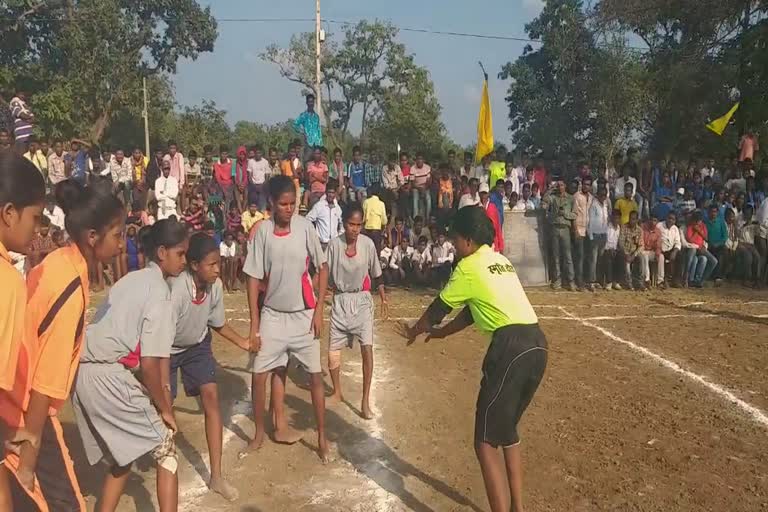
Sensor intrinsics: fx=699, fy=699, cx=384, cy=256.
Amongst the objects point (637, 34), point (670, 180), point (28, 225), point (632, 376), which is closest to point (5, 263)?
point (28, 225)

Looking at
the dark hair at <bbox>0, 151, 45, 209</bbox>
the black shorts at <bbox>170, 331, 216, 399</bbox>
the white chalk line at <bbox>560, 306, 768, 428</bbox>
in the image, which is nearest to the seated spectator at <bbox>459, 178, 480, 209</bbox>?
the white chalk line at <bbox>560, 306, 768, 428</bbox>

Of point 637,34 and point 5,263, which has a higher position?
point 637,34

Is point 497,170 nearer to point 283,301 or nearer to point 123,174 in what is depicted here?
point 123,174

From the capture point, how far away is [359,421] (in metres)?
6.09

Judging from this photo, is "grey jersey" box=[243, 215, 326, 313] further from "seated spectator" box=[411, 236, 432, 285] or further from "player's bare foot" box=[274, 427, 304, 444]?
"seated spectator" box=[411, 236, 432, 285]

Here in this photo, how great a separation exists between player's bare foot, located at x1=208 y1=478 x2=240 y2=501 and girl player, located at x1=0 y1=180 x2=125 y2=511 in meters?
1.73

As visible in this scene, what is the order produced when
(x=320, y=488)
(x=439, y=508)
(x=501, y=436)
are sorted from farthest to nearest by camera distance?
(x=320, y=488) < (x=439, y=508) < (x=501, y=436)

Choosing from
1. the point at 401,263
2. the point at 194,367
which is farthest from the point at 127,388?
the point at 401,263

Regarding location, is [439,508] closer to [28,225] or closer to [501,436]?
[501,436]

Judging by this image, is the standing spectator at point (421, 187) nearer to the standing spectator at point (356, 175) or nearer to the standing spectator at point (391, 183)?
the standing spectator at point (391, 183)

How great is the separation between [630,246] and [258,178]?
310 inches

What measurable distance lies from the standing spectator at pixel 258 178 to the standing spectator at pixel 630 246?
7.53 meters

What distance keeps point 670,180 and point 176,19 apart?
1012 inches

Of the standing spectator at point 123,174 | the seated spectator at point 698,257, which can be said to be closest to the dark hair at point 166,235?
the standing spectator at point 123,174
